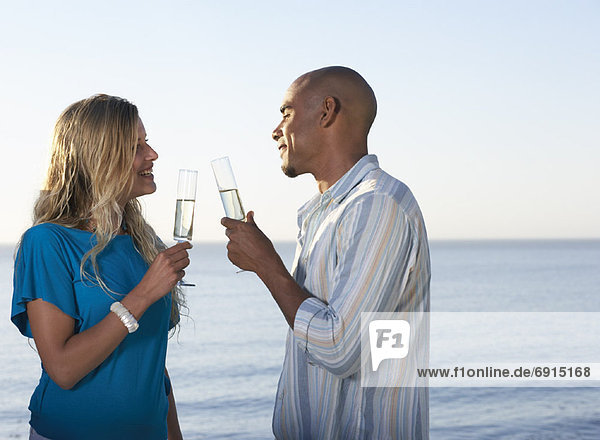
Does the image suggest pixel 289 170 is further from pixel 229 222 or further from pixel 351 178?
pixel 229 222

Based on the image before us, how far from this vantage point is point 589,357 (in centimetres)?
1248

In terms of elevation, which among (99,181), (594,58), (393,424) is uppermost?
(594,58)

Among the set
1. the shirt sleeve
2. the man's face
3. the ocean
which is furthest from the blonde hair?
the ocean

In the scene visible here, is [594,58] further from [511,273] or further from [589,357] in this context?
[589,357]

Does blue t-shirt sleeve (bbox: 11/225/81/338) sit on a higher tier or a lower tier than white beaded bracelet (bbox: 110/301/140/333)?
higher

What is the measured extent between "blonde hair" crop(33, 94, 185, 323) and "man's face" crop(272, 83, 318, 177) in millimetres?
552

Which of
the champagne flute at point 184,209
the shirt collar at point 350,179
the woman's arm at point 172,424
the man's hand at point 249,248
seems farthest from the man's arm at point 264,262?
the woman's arm at point 172,424

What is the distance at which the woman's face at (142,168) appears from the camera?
2.59 meters

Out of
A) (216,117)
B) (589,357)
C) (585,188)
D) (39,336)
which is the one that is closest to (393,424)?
(39,336)

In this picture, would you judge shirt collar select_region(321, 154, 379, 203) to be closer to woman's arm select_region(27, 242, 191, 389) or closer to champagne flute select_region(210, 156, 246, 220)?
champagne flute select_region(210, 156, 246, 220)

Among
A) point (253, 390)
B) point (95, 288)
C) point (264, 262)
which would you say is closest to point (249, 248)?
point (264, 262)

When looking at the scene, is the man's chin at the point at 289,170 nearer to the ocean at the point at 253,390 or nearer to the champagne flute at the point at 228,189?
the champagne flute at the point at 228,189

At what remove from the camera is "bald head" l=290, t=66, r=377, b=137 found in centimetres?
260

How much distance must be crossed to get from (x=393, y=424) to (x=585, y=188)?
41.3 metres
